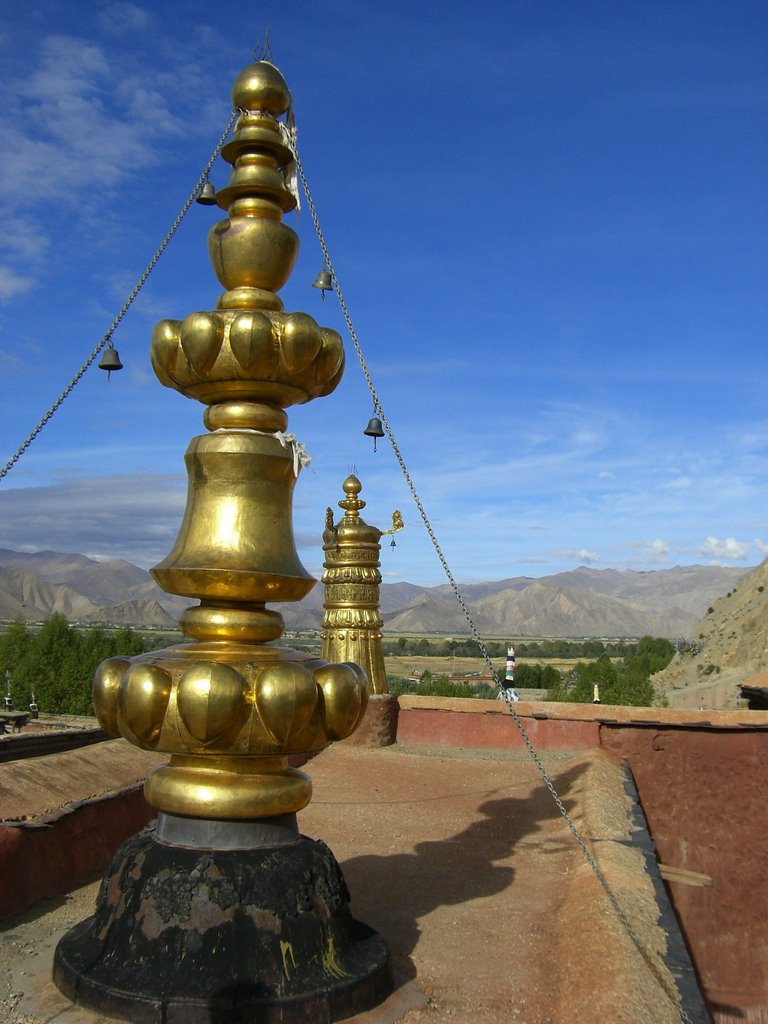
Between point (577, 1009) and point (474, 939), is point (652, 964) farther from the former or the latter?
point (474, 939)

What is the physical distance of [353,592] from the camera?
11.1 m

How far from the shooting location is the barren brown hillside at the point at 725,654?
33750mm

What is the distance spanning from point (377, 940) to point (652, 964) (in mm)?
1194

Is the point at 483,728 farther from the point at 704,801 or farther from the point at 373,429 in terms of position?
the point at 373,429

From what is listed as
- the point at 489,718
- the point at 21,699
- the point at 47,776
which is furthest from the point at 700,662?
the point at 47,776

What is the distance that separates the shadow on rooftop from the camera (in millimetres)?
4750

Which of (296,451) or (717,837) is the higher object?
(296,451)

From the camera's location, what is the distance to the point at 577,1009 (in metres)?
3.44

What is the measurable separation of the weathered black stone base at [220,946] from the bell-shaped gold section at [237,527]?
3.59 ft

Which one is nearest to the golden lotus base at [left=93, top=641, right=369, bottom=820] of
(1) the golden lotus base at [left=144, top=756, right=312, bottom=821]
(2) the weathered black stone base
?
(1) the golden lotus base at [left=144, top=756, right=312, bottom=821]

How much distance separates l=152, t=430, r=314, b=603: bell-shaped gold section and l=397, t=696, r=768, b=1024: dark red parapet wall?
4.81 meters

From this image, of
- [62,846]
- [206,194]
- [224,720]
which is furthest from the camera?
[62,846]

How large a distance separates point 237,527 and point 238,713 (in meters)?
0.86

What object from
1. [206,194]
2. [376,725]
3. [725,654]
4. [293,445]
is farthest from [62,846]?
[725,654]
